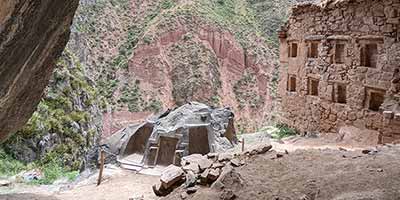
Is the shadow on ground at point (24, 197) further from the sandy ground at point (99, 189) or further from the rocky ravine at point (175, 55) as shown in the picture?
the rocky ravine at point (175, 55)

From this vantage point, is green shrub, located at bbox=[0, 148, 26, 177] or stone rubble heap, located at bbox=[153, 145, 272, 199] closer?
stone rubble heap, located at bbox=[153, 145, 272, 199]

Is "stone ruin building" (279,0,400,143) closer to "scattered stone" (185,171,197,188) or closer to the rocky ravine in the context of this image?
"scattered stone" (185,171,197,188)

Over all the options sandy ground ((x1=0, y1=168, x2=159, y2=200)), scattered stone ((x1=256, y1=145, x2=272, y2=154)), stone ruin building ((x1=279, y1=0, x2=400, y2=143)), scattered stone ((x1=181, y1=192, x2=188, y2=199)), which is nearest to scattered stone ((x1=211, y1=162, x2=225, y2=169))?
scattered stone ((x1=181, y1=192, x2=188, y2=199))

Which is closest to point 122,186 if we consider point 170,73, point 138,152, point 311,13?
point 138,152

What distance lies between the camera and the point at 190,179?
8148mm

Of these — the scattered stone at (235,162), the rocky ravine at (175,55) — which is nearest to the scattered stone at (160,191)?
the scattered stone at (235,162)

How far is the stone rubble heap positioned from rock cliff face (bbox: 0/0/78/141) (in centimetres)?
305

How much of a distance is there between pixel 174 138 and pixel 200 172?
455 cm

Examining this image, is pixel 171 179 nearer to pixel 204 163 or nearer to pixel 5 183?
pixel 204 163

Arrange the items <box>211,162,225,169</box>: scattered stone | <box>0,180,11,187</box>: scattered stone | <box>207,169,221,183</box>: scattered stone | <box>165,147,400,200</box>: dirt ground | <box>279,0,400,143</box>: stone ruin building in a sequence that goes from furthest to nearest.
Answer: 1. <box>0,180,11,187</box>: scattered stone
2. <box>279,0,400,143</box>: stone ruin building
3. <box>211,162,225,169</box>: scattered stone
4. <box>207,169,221,183</box>: scattered stone
5. <box>165,147,400,200</box>: dirt ground

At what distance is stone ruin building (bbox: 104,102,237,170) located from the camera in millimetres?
12609

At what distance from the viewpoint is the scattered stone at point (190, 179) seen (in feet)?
26.3

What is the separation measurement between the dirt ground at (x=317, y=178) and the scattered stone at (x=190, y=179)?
0.29 m

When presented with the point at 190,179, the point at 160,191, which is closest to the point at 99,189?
the point at 160,191
